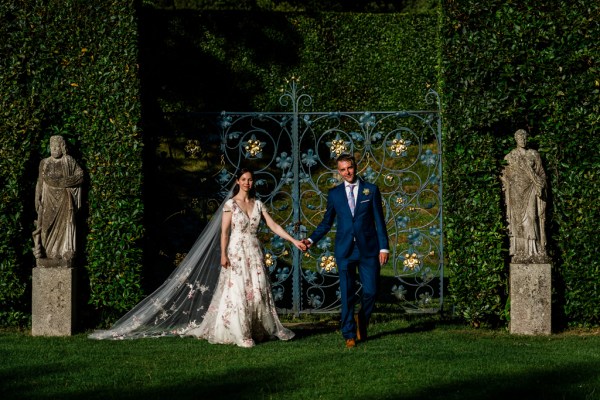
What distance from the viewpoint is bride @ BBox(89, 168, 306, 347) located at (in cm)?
924

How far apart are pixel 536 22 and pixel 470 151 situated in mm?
1484

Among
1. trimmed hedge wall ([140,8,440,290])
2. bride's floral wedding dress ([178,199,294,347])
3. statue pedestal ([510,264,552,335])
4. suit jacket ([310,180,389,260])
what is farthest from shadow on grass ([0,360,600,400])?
trimmed hedge wall ([140,8,440,290])

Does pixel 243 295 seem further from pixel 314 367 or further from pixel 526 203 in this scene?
pixel 526 203

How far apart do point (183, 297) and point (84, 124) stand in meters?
2.07

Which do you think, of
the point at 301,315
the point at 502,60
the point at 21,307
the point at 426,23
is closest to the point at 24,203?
the point at 21,307

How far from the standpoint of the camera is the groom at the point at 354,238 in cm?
896

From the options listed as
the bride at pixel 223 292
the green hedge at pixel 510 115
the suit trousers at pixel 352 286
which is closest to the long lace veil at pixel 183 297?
the bride at pixel 223 292

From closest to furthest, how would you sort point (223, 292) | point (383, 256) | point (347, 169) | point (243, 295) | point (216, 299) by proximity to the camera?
point (383, 256) → point (347, 169) → point (243, 295) → point (223, 292) → point (216, 299)

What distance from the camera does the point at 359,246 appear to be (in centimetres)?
898

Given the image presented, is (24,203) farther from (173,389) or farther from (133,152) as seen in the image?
(173,389)

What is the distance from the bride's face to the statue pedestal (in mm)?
2787

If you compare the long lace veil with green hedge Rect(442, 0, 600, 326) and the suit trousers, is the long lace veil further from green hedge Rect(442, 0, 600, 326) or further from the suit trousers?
green hedge Rect(442, 0, 600, 326)

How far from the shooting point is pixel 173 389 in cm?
701

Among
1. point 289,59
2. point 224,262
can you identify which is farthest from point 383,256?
point 289,59
